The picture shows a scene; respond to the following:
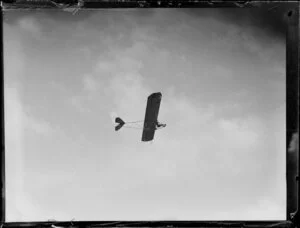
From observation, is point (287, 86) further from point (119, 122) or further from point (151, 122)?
point (119, 122)

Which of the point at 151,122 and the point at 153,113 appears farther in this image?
the point at 153,113

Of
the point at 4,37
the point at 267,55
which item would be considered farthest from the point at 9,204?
the point at 267,55

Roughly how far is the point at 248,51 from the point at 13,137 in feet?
13.0

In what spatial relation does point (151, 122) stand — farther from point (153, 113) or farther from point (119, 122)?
point (119, 122)

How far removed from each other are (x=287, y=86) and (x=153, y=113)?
237 cm

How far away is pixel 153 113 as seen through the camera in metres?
4.79

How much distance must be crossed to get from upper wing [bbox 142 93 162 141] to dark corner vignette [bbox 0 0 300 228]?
1544mm

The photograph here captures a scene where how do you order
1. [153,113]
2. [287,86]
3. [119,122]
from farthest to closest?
[153,113], [119,122], [287,86]

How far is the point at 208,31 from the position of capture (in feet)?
12.5

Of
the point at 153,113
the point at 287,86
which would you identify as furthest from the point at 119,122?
the point at 287,86

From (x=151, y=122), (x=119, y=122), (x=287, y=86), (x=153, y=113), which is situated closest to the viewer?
(x=287, y=86)

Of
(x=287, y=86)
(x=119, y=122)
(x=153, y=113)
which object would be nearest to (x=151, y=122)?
(x=153, y=113)

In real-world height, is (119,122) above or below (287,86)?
below

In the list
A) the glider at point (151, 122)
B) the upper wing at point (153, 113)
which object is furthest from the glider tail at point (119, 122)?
the upper wing at point (153, 113)
